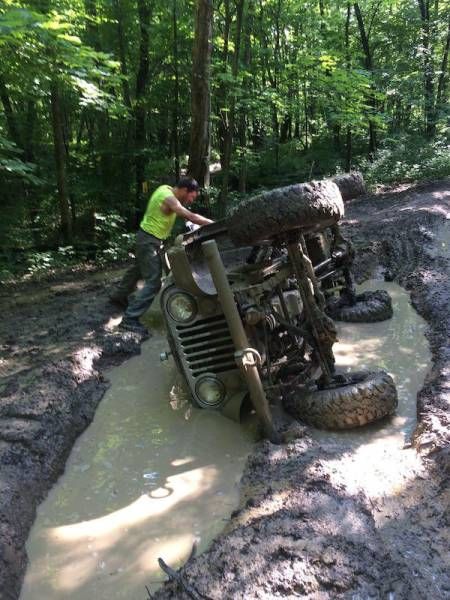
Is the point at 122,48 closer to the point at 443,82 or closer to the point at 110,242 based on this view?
the point at 110,242

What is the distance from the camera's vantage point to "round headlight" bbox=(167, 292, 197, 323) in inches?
160

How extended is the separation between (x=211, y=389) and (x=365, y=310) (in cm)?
267

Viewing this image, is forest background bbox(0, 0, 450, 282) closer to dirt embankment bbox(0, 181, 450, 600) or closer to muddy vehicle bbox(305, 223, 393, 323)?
muddy vehicle bbox(305, 223, 393, 323)

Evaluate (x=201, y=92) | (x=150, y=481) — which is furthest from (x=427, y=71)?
(x=150, y=481)

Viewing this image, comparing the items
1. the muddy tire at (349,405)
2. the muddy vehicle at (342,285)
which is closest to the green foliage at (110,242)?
the muddy vehicle at (342,285)

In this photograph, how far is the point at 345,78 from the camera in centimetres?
1241

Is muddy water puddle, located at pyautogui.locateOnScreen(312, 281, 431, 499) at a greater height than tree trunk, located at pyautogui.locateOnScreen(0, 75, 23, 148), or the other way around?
tree trunk, located at pyautogui.locateOnScreen(0, 75, 23, 148)

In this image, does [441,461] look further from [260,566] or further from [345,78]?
[345,78]

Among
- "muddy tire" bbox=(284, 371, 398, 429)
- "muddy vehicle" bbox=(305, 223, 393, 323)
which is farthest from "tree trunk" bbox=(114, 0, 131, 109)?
"muddy tire" bbox=(284, 371, 398, 429)

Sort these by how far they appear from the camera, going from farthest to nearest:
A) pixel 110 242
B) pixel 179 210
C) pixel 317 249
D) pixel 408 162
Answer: pixel 408 162, pixel 110 242, pixel 317 249, pixel 179 210

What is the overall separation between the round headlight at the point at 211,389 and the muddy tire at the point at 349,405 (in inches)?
24.2

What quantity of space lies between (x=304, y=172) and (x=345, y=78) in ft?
17.7

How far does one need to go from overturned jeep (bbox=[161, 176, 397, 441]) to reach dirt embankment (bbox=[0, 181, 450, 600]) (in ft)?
1.29

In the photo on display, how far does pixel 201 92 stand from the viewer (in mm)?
9281
